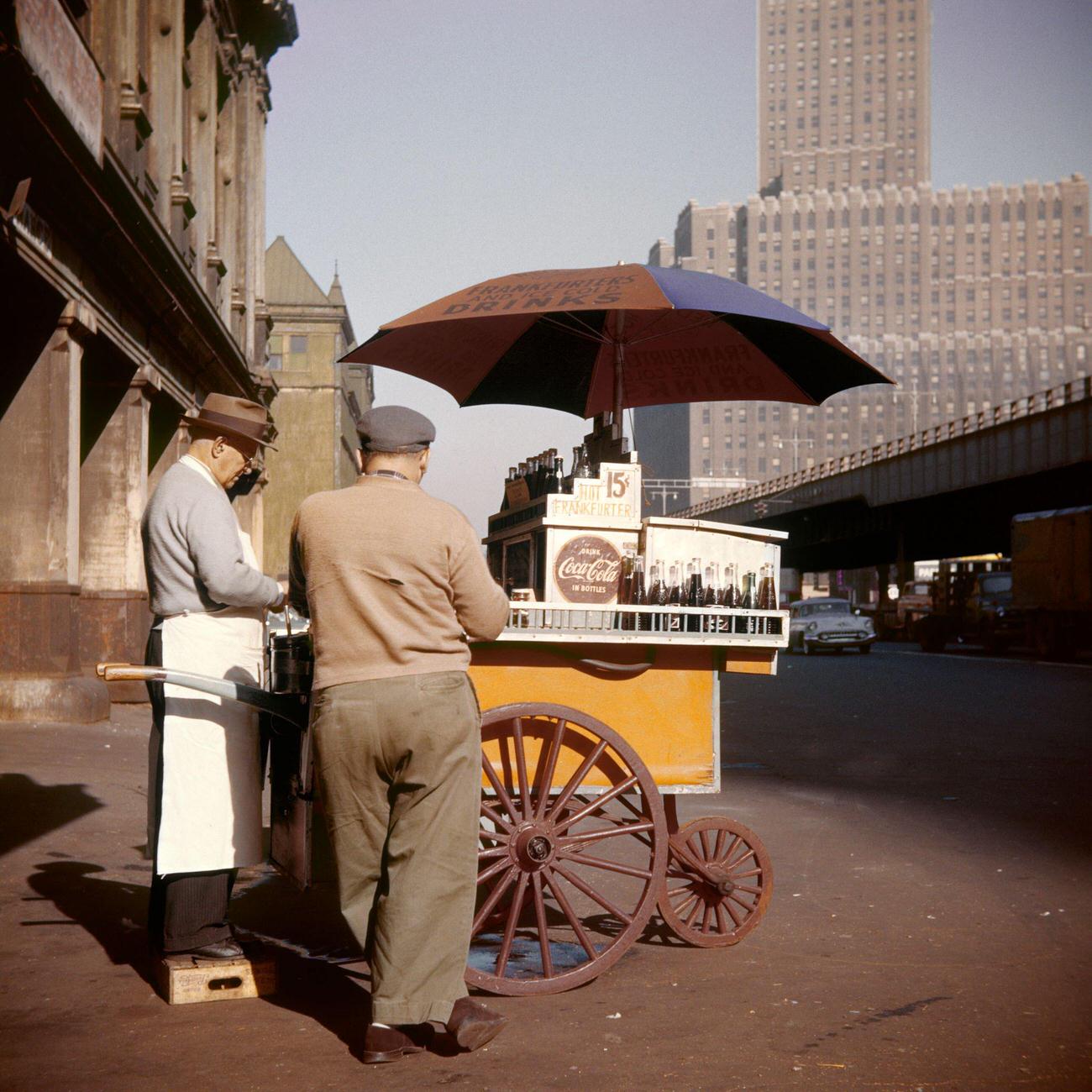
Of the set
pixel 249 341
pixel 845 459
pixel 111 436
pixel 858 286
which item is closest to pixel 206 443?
pixel 111 436

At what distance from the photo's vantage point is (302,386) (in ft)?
232

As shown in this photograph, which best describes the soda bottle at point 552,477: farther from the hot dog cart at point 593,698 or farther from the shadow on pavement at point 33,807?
the shadow on pavement at point 33,807

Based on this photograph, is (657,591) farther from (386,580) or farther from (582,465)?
(386,580)

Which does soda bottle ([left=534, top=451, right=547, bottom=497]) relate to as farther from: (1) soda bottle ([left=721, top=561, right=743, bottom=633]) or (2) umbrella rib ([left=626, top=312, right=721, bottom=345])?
(1) soda bottle ([left=721, top=561, right=743, bottom=633])

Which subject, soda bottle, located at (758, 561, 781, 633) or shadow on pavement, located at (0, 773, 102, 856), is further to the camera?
shadow on pavement, located at (0, 773, 102, 856)

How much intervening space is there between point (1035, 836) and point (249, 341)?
81.2 feet

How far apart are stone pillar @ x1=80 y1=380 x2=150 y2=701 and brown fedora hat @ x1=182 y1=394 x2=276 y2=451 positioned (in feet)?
39.9

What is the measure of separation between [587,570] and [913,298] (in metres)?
193

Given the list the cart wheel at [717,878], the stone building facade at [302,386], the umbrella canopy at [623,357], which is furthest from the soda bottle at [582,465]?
the stone building facade at [302,386]

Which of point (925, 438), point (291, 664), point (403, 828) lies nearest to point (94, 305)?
point (291, 664)

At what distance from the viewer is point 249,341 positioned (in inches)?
1194

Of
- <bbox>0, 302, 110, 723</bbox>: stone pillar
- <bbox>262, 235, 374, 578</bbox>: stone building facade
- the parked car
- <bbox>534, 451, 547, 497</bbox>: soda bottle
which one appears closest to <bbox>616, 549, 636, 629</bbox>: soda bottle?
<bbox>534, 451, 547, 497</bbox>: soda bottle

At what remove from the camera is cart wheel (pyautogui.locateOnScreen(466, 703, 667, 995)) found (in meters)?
4.80

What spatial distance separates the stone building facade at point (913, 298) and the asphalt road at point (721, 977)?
172 m
